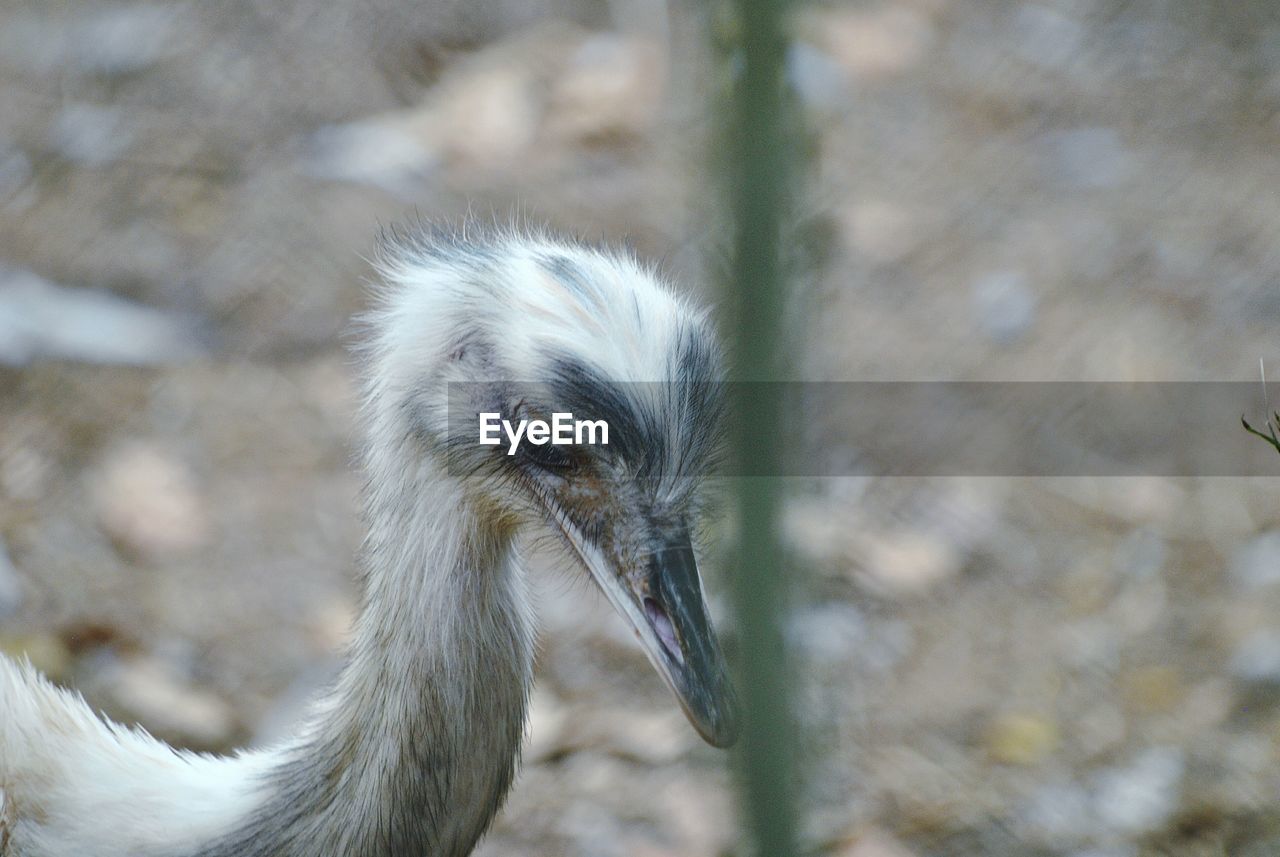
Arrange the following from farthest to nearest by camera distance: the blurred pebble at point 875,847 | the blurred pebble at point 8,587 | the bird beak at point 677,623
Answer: the blurred pebble at point 8,587 → the blurred pebble at point 875,847 → the bird beak at point 677,623

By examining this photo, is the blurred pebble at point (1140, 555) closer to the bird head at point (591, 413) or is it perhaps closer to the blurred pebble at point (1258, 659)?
the blurred pebble at point (1258, 659)

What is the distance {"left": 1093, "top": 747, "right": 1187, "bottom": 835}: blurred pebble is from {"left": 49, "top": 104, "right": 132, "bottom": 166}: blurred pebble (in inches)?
69.9

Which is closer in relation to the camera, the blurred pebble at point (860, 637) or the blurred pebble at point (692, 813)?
the blurred pebble at point (692, 813)

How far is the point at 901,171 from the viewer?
2363 millimetres

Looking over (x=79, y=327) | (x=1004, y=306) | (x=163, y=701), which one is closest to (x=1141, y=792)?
(x=1004, y=306)

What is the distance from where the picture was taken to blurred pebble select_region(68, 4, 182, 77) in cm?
250

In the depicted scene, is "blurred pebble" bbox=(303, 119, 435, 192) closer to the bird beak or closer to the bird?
the bird

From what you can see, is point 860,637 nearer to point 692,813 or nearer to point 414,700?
point 692,813

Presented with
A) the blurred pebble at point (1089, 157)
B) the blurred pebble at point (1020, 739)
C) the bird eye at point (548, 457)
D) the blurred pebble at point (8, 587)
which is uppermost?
the blurred pebble at point (1089, 157)

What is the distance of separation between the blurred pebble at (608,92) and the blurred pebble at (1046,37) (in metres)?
0.61

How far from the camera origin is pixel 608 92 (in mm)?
2514

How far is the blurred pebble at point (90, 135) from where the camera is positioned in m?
2.42

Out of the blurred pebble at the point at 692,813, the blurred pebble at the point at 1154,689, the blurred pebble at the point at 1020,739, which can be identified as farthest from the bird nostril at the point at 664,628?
the blurred pebble at the point at 1154,689

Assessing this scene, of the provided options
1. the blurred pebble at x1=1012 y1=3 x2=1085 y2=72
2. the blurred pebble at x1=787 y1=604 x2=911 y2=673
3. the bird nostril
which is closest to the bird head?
the bird nostril
